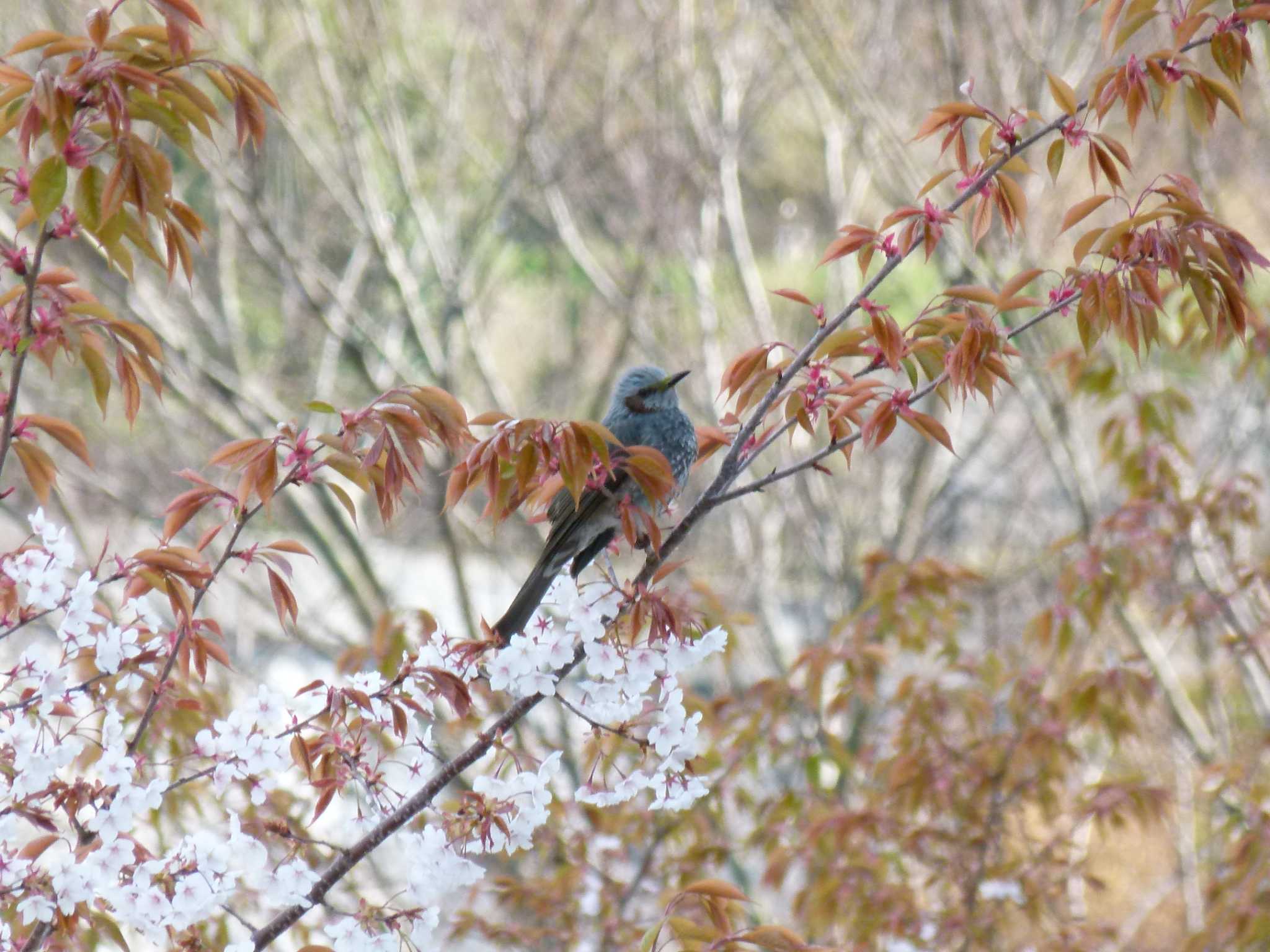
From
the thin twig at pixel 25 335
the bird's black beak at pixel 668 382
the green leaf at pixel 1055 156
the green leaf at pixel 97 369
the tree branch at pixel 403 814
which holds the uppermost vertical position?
the bird's black beak at pixel 668 382

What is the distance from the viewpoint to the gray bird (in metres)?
2.82

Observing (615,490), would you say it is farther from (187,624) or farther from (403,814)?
(187,624)

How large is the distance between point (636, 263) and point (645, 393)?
13.6ft

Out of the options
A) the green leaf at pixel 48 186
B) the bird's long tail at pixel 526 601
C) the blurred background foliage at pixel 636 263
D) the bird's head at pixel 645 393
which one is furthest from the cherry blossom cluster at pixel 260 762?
the blurred background foliage at pixel 636 263

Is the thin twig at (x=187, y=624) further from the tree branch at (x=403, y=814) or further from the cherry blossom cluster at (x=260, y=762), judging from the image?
the tree branch at (x=403, y=814)

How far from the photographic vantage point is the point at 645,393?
3.36m

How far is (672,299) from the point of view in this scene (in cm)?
820

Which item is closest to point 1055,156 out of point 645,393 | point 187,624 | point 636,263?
point 645,393

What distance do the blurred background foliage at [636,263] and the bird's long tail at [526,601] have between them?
142 cm

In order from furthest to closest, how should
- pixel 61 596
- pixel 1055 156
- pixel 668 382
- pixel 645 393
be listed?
pixel 645 393 → pixel 668 382 → pixel 1055 156 → pixel 61 596

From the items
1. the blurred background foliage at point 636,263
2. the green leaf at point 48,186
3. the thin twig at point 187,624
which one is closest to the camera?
the green leaf at point 48,186

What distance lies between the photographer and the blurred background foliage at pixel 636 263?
615 centimetres

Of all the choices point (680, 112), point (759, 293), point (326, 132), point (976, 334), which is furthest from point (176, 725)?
point (326, 132)

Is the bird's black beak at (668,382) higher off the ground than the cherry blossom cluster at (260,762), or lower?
higher
